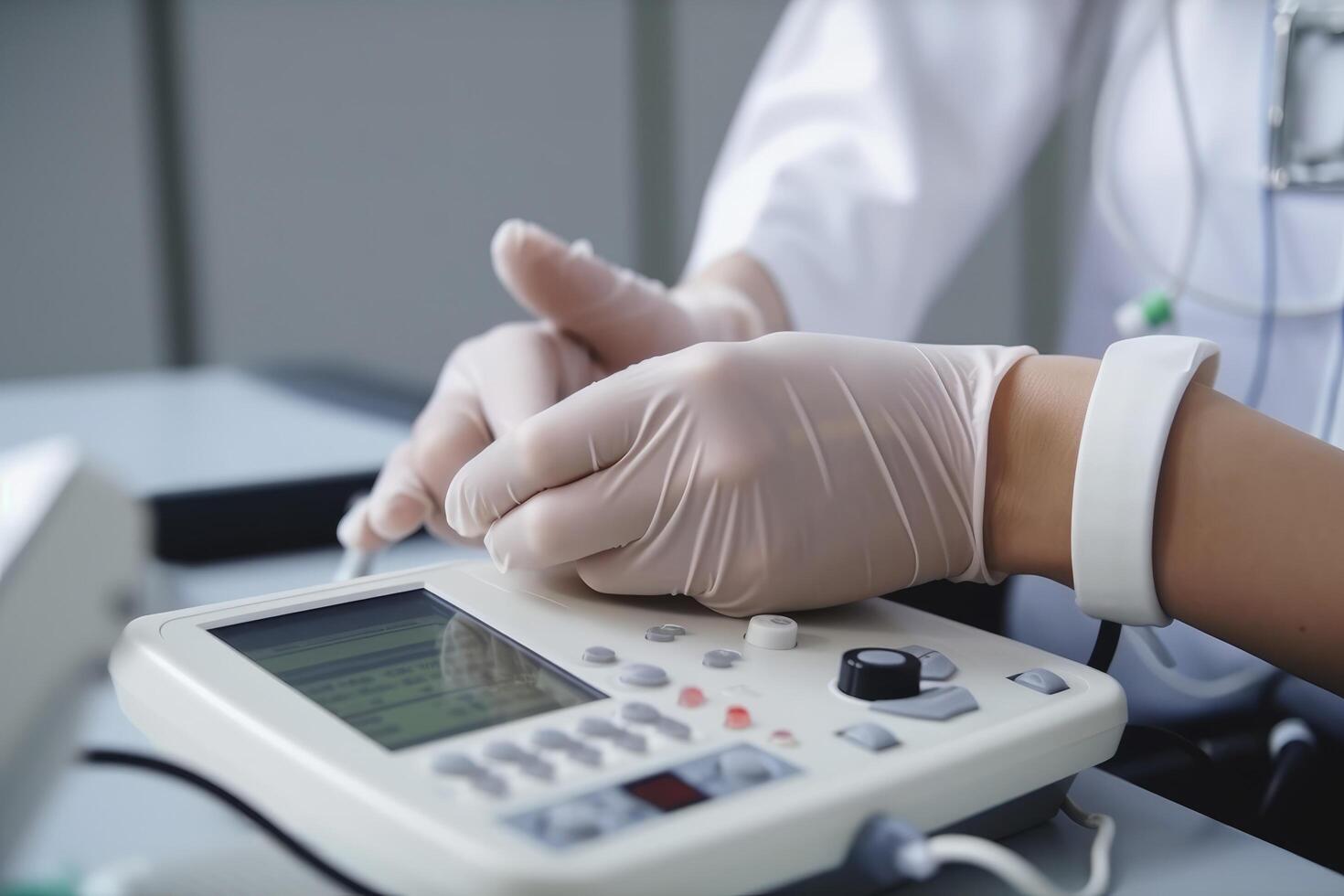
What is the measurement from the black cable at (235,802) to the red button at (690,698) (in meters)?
0.12

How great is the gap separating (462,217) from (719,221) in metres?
1.85

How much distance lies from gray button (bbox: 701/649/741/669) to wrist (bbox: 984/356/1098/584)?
0.63 ft

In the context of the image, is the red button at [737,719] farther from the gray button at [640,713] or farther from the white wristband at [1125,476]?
the white wristband at [1125,476]

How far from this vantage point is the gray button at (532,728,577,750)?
0.37m

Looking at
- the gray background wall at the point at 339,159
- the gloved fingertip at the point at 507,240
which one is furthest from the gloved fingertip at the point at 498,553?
the gray background wall at the point at 339,159

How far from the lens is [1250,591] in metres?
0.51

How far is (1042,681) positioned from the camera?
43 cm

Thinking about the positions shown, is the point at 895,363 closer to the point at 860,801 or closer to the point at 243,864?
the point at 860,801

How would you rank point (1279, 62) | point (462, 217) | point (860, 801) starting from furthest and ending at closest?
point (462, 217)
point (1279, 62)
point (860, 801)

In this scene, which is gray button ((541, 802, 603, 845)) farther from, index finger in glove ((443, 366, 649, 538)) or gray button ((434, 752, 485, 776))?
index finger in glove ((443, 366, 649, 538))

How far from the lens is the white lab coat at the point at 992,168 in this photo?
2.96 ft

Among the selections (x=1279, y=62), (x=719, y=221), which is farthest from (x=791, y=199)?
(x=1279, y=62)

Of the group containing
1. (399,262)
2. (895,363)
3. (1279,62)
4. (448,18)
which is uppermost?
(448,18)

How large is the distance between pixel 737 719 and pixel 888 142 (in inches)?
32.9
